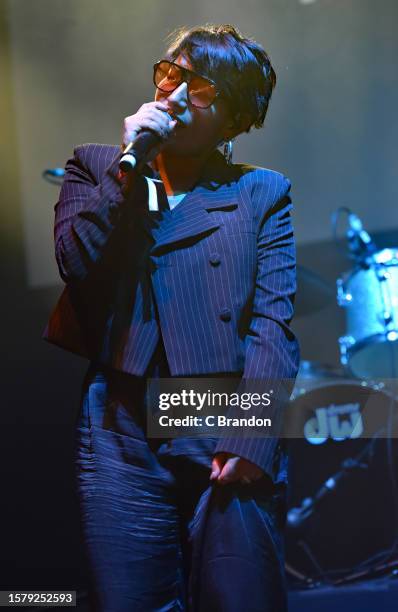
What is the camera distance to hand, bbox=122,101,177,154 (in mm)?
1116

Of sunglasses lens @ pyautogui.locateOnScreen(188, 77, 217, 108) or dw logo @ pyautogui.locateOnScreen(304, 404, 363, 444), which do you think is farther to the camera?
dw logo @ pyautogui.locateOnScreen(304, 404, 363, 444)

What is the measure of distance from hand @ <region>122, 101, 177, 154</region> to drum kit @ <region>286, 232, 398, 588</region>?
173 centimetres

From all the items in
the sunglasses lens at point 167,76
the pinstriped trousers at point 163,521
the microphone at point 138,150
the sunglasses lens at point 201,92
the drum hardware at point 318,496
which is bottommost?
the drum hardware at point 318,496

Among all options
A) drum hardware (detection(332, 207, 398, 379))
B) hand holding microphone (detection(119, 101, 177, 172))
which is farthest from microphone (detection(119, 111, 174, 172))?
drum hardware (detection(332, 207, 398, 379))

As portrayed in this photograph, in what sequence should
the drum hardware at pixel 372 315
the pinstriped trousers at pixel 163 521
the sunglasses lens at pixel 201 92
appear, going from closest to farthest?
the pinstriped trousers at pixel 163 521 → the sunglasses lens at pixel 201 92 → the drum hardware at pixel 372 315

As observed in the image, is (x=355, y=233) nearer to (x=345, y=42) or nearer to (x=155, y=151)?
(x=345, y=42)

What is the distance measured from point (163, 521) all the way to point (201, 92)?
0.78m

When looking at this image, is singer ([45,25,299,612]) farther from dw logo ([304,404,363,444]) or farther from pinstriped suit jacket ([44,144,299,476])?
dw logo ([304,404,363,444])

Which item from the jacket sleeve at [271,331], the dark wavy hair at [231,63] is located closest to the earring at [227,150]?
the dark wavy hair at [231,63]

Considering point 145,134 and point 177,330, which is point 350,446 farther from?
point 145,134

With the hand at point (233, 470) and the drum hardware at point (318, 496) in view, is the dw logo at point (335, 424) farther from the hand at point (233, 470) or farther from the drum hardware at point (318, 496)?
the hand at point (233, 470)

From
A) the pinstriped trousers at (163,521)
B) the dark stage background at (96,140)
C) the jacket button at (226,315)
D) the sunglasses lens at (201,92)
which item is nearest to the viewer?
the pinstriped trousers at (163,521)

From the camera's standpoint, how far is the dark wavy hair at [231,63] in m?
1.31

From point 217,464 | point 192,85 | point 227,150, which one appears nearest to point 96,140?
point 227,150
